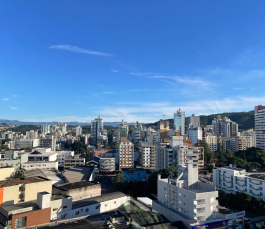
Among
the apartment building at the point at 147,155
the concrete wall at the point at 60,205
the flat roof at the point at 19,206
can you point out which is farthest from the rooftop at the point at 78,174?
the apartment building at the point at 147,155

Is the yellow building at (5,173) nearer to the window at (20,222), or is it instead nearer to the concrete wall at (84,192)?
the concrete wall at (84,192)

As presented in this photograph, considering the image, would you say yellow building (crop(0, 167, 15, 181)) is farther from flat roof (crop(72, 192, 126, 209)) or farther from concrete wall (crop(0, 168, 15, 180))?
flat roof (crop(72, 192, 126, 209))

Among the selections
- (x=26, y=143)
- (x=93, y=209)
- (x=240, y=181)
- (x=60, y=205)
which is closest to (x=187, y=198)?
(x=93, y=209)

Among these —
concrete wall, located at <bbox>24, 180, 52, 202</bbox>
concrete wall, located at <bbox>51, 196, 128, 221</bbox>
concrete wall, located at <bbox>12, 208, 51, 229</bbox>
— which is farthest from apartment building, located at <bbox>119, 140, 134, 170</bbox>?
concrete wall, located at <bbox>12, 208, 51, 229</bbox>

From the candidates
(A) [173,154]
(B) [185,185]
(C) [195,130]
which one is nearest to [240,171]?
(A) [173,154]

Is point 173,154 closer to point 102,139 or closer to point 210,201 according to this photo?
point 210,201

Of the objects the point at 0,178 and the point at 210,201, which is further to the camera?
the point at 0,178

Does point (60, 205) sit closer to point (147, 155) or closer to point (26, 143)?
point (147, 155)
